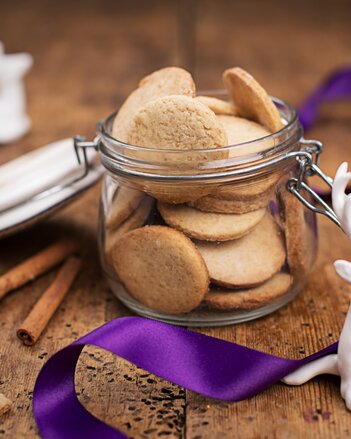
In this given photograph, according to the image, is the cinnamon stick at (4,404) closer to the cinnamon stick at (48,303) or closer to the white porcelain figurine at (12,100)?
the cinnamon stick at (48,303)

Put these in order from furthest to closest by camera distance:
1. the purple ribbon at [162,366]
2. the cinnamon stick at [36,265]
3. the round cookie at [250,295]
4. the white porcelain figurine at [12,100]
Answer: the white porcelain figurine at [12,100], the cinnamon stick at [36,265], the round cookie at [250,295], the purple ribbon at [162,366]

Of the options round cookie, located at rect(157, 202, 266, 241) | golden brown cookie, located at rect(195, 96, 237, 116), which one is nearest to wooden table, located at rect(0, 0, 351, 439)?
round cookie, located at rect(157, 202, 266, 241)

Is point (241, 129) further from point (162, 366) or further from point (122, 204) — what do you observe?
point (162, 366)

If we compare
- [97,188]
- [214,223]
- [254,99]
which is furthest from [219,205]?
[97,188]

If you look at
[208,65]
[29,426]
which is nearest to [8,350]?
[29,426]

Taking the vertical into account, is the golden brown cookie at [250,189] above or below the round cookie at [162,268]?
above

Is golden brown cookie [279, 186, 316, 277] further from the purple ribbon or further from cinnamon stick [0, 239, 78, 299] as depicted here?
A: cinnamon stick [0, 239, 78, 299]

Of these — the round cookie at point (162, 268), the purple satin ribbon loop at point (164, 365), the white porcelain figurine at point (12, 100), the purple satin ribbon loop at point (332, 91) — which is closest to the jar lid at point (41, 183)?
the round cookie at point (162, 268)
